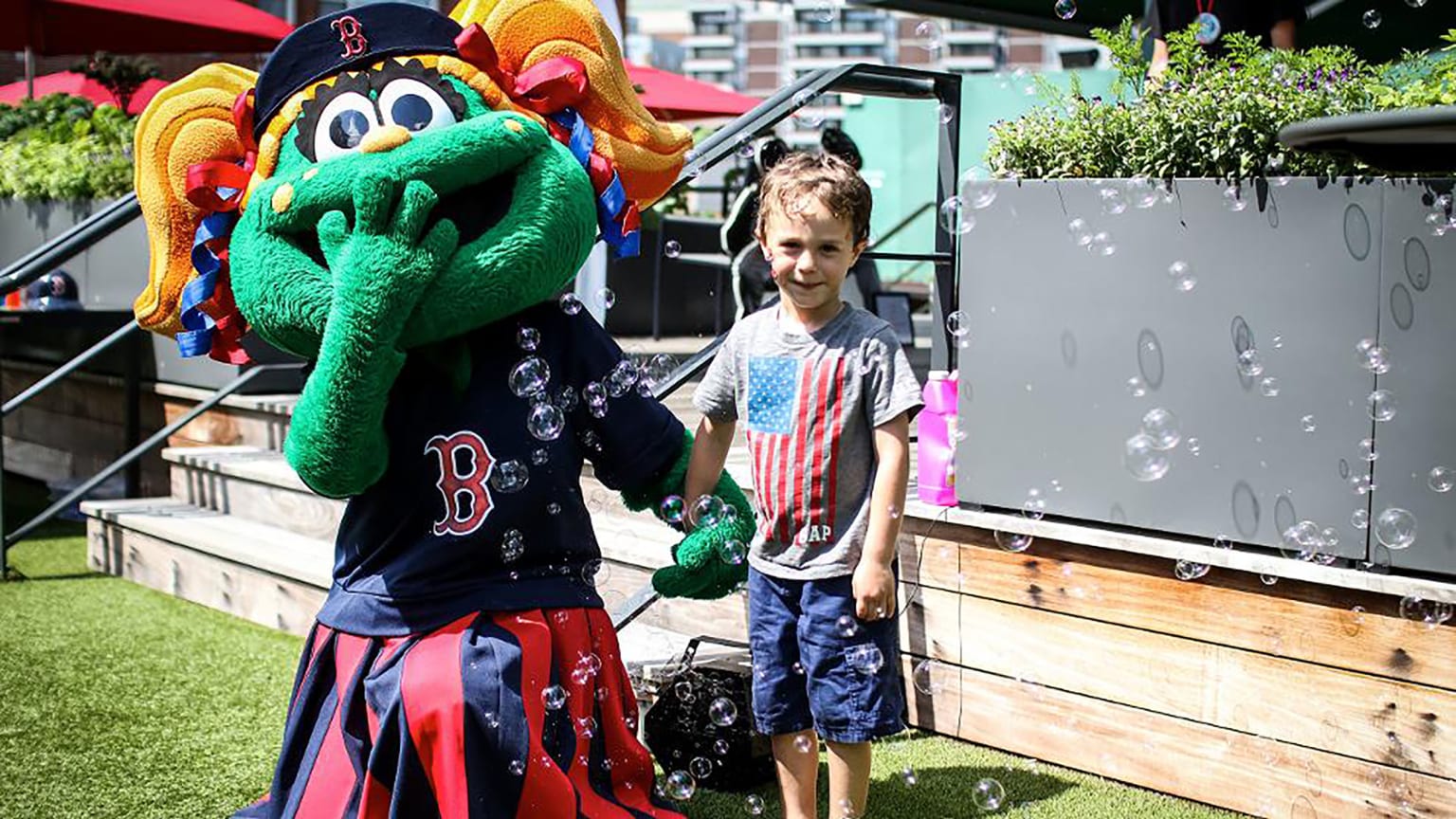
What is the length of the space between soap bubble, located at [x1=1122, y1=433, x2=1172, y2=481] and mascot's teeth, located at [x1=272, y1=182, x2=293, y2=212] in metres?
1.87

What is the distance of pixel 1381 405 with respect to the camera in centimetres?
292

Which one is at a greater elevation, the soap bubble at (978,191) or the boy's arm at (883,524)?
the soap bubble at (978,191)

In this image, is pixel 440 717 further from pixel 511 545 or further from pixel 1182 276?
pixel 1182 276

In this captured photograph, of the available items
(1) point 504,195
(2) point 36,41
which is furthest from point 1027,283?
(2) point 36,41

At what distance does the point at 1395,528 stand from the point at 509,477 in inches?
67.9

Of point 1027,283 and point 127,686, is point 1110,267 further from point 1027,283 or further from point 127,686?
point 127,686

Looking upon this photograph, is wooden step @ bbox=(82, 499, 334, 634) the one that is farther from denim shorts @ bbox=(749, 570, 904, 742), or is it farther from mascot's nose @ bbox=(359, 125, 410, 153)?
mascot's nose @ bbox=(359, 125, 410, 153)

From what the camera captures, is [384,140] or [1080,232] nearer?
[384,140]

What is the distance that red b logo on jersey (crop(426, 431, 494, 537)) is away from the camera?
7.74 feet

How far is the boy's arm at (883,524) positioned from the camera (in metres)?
2.77

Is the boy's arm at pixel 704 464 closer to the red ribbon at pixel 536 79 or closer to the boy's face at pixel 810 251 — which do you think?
the boy's face at pixel 810 251

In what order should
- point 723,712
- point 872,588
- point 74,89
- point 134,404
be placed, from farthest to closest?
point 74,89, point 134,404, point 723,712, point 872,588

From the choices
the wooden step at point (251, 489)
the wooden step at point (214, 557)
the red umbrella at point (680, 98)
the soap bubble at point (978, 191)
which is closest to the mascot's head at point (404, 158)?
the soap bubble at point (978, 191)

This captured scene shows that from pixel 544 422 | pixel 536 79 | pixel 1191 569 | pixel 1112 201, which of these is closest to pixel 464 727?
pixel 544 422
